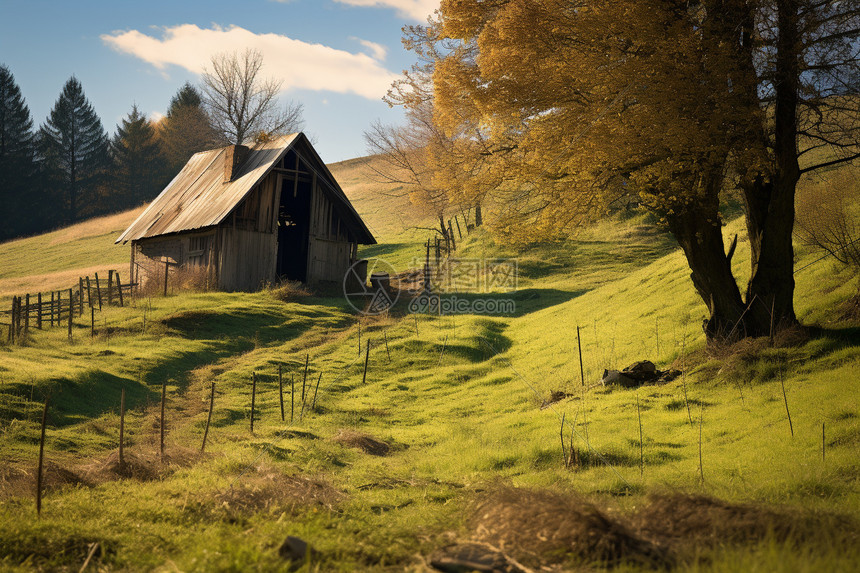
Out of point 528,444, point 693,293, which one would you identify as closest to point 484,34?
point 528,444

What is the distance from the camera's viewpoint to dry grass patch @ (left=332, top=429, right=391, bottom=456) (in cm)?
1202

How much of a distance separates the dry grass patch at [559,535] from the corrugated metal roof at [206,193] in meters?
25.9

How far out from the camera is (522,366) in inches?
756

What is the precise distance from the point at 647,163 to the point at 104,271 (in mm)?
41112

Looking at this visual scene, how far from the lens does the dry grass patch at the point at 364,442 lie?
473 inches

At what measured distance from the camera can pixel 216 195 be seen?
3322cm

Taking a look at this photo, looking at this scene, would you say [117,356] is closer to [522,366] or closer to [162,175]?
[522,366]

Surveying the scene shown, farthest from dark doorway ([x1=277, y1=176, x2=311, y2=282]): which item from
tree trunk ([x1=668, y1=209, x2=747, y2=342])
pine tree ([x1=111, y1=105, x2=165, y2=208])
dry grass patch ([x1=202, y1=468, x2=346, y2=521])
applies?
pine tree ([x1=111, y1=105, x2=165, y2=208])

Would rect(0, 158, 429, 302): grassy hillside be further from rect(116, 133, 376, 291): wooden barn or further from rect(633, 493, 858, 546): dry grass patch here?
rect(633, 493, 858, 546): dry grass patch

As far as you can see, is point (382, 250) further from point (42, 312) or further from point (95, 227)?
point (95, 227)

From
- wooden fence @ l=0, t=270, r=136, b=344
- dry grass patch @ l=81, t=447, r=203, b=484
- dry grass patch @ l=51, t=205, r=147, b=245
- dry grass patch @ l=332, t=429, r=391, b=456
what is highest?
dry grass patch @ l=51, t=205, r=147, b=245

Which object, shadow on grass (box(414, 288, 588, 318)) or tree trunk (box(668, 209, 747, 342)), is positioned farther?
shadow on grass (box(414, 288, 588, 318))

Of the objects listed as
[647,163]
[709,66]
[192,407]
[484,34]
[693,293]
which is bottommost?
[192,407]

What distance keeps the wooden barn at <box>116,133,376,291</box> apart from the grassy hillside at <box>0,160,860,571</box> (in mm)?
6113
